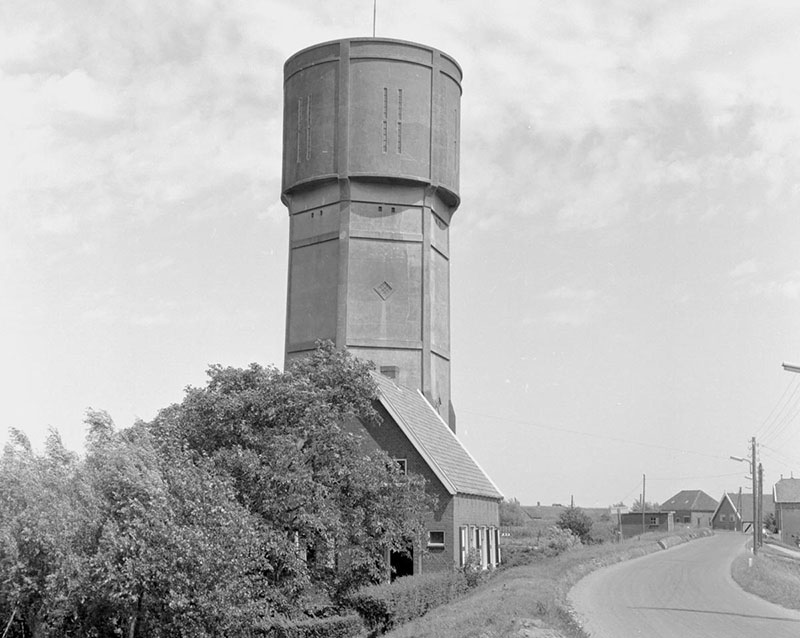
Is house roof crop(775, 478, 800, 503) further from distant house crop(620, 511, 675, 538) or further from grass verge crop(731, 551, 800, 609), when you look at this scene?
grass verge crop(731, 551, 800, 609)

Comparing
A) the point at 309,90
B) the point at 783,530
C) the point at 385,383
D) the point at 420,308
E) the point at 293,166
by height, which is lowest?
the point at 783,530

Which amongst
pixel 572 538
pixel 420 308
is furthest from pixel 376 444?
pixel 572 538

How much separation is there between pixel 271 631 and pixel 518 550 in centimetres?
3204

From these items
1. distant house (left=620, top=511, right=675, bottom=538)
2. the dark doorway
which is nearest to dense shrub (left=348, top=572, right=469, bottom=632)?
the dark doorway

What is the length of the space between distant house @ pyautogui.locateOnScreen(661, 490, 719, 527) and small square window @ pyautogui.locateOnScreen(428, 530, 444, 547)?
12009 cm

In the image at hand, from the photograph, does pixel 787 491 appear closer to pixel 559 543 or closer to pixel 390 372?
pixel 559 543

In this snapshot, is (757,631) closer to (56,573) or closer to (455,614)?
(455,614)

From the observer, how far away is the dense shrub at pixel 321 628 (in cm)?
2469

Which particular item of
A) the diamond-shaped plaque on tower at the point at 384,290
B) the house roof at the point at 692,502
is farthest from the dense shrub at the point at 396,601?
the house roof at the point at 692,502

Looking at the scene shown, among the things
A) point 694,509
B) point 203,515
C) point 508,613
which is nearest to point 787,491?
point 694,509

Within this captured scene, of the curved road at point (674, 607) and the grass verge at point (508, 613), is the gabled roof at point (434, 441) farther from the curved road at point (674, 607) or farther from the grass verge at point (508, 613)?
the curved road at point (674, 607)

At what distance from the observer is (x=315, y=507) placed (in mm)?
25344

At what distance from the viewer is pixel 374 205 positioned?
47906 mm

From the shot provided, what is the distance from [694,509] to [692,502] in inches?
58.0
